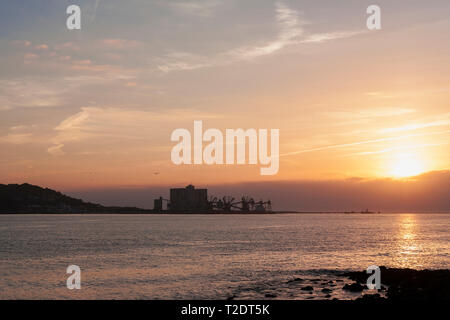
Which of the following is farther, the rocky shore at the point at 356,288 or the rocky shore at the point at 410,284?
the rocky shore at the point at 356,288

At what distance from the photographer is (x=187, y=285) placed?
4419 centimetres

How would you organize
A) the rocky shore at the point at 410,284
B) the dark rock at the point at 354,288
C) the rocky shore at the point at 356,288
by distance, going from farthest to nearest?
the dark rock at the point at 354,288 → the rocky shore at the point at 356,288 → the rocky shore at the point at 410,284

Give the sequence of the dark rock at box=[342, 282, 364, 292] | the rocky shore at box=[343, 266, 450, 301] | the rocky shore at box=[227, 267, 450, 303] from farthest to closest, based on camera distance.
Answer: the dark rock at box=[342, 282, 364, 292], the rocky shore at box=[227, 267, 450, 303], the rocky shore at box=[343, 266, 450, 301]

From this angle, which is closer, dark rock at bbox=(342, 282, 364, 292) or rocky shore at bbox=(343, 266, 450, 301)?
rocky shore at bbox=(343, 266, 450, 301)

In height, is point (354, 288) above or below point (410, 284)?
above

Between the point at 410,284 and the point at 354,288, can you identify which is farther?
the point at 410,284

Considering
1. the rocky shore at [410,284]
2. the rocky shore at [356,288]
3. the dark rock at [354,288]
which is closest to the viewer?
the rocky shore at [410,284]

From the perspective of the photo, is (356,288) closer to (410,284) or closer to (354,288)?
(354,288)

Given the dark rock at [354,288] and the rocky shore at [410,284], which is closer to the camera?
the rocky shore at [410,284]

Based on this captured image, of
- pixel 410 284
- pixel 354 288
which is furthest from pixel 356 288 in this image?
pixel 410 284

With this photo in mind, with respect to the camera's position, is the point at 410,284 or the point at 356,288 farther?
the point at 410,284

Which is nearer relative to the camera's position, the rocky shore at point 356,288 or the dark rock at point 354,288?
the rocky shore at point 356,288

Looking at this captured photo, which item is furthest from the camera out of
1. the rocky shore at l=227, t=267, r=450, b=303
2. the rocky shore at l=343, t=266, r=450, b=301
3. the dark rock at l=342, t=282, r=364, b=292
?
the dark rock at l=342, t=282, r=364, b=292
